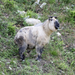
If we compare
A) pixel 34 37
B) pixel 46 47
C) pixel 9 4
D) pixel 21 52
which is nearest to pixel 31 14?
pixel 9 4

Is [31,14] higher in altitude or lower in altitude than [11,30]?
higher

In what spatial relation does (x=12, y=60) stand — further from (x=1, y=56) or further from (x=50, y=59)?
(x=50, y=59)

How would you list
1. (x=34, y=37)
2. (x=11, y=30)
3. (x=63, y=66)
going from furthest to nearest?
(x=11, y=30) → (x=63, y=66) → (x=34, y=37)

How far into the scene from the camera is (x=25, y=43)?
5.62 metres

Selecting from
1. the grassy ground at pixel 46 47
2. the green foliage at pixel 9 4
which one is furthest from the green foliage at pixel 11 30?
the green foliage at pixel 9 4

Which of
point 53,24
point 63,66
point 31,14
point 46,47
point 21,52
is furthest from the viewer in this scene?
point 31,14

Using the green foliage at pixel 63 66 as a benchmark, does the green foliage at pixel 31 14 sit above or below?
above

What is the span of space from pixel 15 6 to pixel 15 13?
54 centimetres

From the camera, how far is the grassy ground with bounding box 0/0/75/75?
5.53m

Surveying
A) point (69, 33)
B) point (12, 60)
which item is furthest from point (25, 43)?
point (69, 33)

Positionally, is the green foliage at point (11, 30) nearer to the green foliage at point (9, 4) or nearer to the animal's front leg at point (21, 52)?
the animal's front leg at point (21, 52)

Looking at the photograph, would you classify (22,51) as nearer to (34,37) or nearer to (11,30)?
(34,37)

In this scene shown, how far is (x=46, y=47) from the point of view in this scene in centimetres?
729

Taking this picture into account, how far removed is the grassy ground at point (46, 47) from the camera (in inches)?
218
